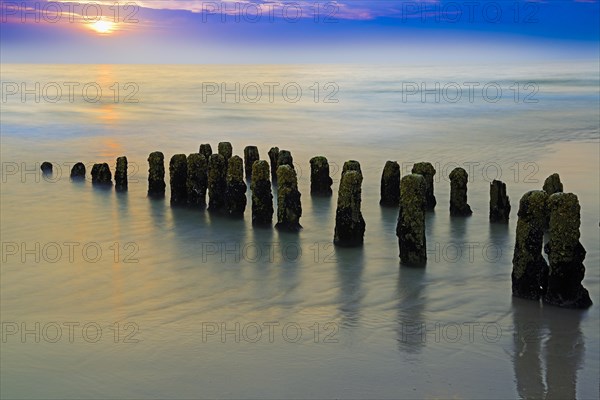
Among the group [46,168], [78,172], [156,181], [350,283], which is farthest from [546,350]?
[46,168]

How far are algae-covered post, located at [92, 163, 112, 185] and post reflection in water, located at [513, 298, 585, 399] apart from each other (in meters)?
9.22

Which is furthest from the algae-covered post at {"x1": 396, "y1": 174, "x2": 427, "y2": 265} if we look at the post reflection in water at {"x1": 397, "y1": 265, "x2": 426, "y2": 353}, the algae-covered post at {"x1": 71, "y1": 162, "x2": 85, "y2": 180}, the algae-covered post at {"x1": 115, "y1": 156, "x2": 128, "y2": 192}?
the algae-covered post at {"x1": 71, "y1": 162, "x2": 85, "y2": 180}

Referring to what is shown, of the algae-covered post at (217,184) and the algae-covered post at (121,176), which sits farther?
the algae-covered post at (121,176)

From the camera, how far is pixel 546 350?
7.32m

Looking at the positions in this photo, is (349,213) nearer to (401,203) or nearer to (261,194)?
(401,203)

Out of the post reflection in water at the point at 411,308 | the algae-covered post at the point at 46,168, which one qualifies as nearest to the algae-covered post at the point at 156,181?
the algae-covered post at the point at 46,168

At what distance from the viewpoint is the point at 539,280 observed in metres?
8.41

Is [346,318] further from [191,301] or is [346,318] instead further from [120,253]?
[120,253]

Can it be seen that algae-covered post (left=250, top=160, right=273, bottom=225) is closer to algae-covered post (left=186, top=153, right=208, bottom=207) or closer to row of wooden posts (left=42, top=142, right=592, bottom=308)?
row of wooden posts (left=42, top=142, right=592, bottom=308)

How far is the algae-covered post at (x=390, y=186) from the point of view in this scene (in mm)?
13203

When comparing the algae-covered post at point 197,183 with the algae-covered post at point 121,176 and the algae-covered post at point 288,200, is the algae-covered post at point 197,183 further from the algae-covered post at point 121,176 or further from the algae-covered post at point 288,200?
the algae-covered post at point 121,176

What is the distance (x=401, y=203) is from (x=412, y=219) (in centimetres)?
22

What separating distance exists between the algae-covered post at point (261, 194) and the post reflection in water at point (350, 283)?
4.89 ft

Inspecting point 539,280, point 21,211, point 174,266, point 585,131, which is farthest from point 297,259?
point 585,131
